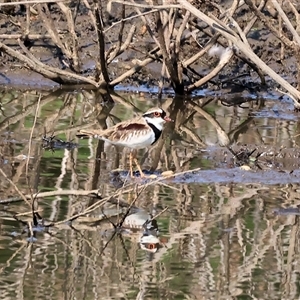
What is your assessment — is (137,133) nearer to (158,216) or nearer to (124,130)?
(124,130)

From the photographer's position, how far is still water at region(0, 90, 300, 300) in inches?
226

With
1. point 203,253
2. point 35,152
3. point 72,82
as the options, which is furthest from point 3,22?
point 203,253

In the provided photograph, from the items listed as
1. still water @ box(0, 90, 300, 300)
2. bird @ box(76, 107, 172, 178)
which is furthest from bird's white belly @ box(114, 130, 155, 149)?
still water @ box(0, 90, 300, 300)

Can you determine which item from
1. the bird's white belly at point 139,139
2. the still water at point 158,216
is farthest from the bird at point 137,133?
the still water at point 158,216

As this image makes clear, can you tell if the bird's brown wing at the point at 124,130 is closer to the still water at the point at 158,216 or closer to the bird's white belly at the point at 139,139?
the bird's white belly at the point at 139,139

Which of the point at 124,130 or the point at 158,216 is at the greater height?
the point at 124,130

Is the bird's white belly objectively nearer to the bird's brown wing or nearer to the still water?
the bird's brown wing

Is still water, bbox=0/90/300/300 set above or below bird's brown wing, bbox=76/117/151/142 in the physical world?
below

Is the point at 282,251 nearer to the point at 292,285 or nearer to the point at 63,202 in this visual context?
the point at 292,285

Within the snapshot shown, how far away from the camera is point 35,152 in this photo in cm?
967

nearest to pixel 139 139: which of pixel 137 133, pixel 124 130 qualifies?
pixel 137 133

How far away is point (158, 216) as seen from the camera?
7281mm

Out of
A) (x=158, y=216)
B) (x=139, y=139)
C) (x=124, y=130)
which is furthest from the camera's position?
(x=124, y=130)

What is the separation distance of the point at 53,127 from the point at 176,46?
8.29 feet
